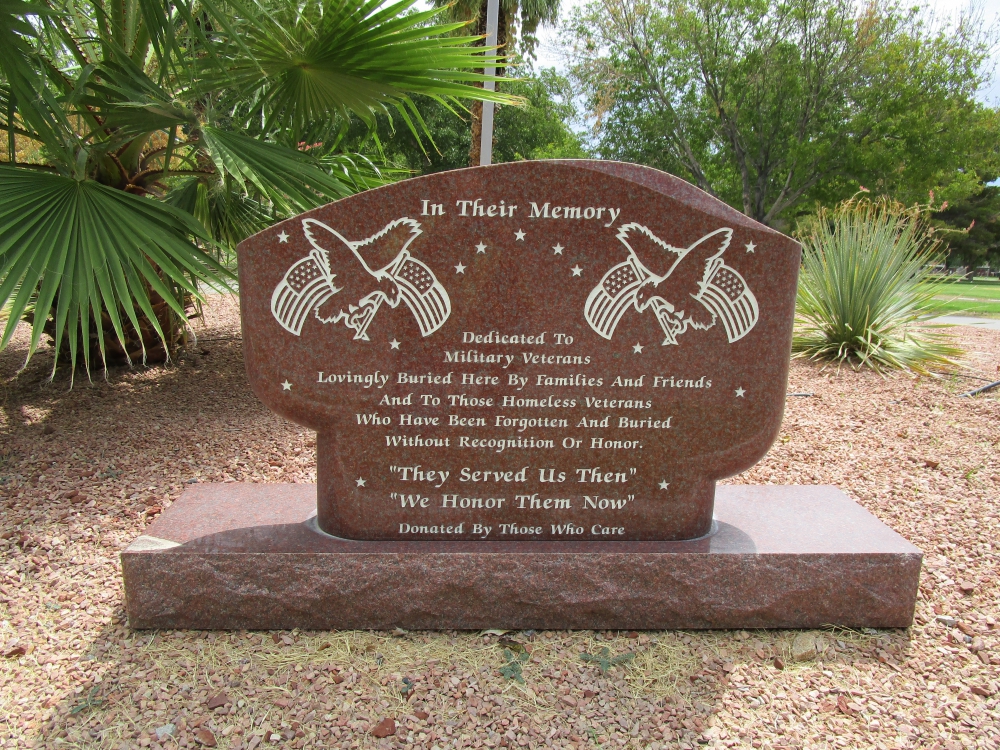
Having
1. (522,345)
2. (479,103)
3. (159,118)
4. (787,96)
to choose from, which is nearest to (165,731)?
(522,345)

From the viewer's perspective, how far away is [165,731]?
1.98m

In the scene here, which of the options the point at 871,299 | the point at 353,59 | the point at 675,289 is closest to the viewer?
the point at 675,289

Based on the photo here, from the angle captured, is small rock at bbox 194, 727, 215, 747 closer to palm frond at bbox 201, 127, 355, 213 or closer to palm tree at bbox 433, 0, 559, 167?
palm frond at bbox 201, 127, 355, 213

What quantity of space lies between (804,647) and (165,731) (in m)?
2.16

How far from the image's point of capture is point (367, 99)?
4.04 m

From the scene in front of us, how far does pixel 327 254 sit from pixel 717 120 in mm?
22114

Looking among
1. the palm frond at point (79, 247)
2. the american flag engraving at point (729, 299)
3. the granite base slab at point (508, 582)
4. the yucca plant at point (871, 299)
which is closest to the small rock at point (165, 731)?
the granite base slab at point (508, 582)

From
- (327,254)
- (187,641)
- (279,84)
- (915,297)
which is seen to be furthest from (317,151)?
(915,297)

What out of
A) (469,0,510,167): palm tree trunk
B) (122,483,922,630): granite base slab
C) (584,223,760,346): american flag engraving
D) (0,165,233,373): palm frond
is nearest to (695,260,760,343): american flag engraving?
(584,223,760,346): american flag engraving

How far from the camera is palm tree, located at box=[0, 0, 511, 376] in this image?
9.57 ft

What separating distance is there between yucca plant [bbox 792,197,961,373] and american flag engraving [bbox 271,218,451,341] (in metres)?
5.45

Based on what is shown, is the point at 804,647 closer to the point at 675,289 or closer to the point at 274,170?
the point at 675,289

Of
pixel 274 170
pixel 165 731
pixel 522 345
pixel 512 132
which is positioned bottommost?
pixel 165 731

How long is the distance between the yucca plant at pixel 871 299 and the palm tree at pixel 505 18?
6.74 m
